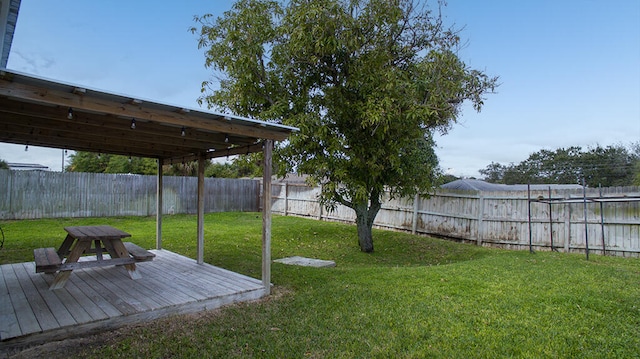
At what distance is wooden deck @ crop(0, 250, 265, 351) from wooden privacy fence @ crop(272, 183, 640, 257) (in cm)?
650

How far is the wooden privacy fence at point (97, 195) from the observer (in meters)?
11.1

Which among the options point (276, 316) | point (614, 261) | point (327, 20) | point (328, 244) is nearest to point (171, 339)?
point (276, 316)

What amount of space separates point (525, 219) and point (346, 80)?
17.9 ft

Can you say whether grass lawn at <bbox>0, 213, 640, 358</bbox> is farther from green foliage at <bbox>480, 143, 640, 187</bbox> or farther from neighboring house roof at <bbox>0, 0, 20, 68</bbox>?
green foliage at <bbox>480, 143, 640, 187</bbox>

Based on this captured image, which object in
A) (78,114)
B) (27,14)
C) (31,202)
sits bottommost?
(31,202)

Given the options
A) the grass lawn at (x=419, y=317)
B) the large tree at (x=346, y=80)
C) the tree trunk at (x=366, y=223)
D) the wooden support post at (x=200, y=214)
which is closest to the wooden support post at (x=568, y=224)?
the grass lawn at (x=419, y=317)

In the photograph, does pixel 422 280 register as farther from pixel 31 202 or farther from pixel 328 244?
pixel 31 202

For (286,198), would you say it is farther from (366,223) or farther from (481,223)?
(481,223)

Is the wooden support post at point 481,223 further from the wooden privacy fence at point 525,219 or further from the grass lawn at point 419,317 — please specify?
the grass lawn at point 419,317

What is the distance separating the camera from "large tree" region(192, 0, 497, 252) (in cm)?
688

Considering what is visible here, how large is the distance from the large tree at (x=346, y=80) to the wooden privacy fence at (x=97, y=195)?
23.8 ft

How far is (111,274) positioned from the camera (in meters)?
4.95

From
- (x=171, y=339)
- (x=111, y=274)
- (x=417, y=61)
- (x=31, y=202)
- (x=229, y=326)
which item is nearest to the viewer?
(x=171, y=339)

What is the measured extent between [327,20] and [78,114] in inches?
184
